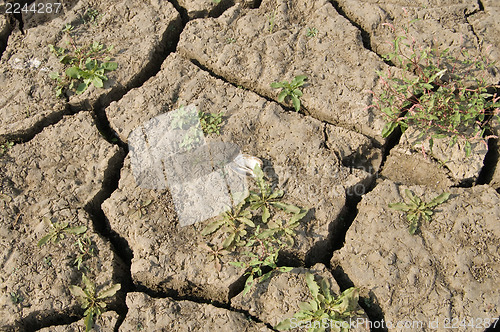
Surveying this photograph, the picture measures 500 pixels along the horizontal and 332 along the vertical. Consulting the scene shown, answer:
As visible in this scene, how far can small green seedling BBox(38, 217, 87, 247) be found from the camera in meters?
2.97

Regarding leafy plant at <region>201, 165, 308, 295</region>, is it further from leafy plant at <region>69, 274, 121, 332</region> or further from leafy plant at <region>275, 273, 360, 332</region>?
leafy plant at <region>69, 274, 121, 332</region>

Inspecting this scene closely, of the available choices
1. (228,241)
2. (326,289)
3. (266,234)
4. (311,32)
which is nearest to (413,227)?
(326,289)

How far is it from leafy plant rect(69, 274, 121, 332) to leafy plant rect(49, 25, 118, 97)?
1493 mm

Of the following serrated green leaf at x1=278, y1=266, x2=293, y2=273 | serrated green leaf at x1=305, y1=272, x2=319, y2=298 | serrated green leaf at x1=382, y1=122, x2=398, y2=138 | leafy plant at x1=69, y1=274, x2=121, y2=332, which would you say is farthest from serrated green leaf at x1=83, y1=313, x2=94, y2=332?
serrated green leaf at x1=382, y1=122, x2=398, y2=138

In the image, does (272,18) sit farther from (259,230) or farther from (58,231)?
(58,231)

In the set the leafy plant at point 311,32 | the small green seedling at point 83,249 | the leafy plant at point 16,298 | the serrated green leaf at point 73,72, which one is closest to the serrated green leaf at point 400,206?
the leafy plant at point 311,32

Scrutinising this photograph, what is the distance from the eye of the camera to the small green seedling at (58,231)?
9.76 feet

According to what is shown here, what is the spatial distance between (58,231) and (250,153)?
4.43ft

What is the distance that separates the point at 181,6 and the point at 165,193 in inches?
68.0

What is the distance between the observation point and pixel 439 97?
10.8 feet

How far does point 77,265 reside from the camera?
9.61 ft

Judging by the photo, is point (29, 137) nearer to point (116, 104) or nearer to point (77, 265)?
point (116, 104)

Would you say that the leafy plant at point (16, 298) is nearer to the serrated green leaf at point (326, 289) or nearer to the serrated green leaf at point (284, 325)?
the serrated green leaf at point (284, 325)

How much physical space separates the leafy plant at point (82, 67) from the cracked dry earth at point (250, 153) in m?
0.07
